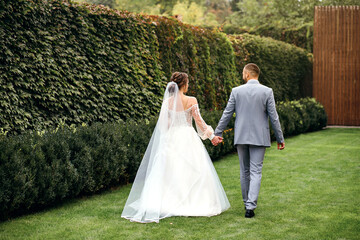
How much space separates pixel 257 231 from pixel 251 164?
36.2 inches

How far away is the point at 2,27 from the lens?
5.87 m

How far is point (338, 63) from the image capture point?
17.4 m

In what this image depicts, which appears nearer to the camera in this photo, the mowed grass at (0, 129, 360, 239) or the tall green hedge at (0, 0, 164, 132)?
the mowed grass at (0, 129, 360, 239)

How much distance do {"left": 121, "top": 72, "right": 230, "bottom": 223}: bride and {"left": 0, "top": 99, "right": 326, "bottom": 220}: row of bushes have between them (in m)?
0.97

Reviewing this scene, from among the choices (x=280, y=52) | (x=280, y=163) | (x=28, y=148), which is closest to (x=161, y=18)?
(x=280, y=163)

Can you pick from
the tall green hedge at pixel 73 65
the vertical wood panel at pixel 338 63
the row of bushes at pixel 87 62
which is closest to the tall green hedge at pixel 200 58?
the row of bushes at pixel 87 62

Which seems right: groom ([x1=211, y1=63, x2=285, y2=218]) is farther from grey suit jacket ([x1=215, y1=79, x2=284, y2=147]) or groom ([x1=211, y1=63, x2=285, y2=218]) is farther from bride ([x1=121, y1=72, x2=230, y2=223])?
bride ([x1=121, y1=72, x2=230, y2=223])

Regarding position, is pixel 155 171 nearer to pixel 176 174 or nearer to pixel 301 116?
pixel 176 174

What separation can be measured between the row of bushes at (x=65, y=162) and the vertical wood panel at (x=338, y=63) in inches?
456

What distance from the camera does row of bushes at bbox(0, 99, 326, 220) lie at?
4906mm

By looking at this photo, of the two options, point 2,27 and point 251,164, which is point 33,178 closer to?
point 2,27

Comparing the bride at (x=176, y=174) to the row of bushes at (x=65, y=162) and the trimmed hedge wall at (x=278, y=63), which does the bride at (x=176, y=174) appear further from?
the trimmed hedge wall at (x=278, y=63)

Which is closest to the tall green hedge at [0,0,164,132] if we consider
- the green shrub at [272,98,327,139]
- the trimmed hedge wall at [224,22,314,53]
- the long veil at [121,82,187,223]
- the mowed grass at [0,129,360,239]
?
the mowed grass at [0,129,360,239]

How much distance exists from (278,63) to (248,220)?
11.7 meters
